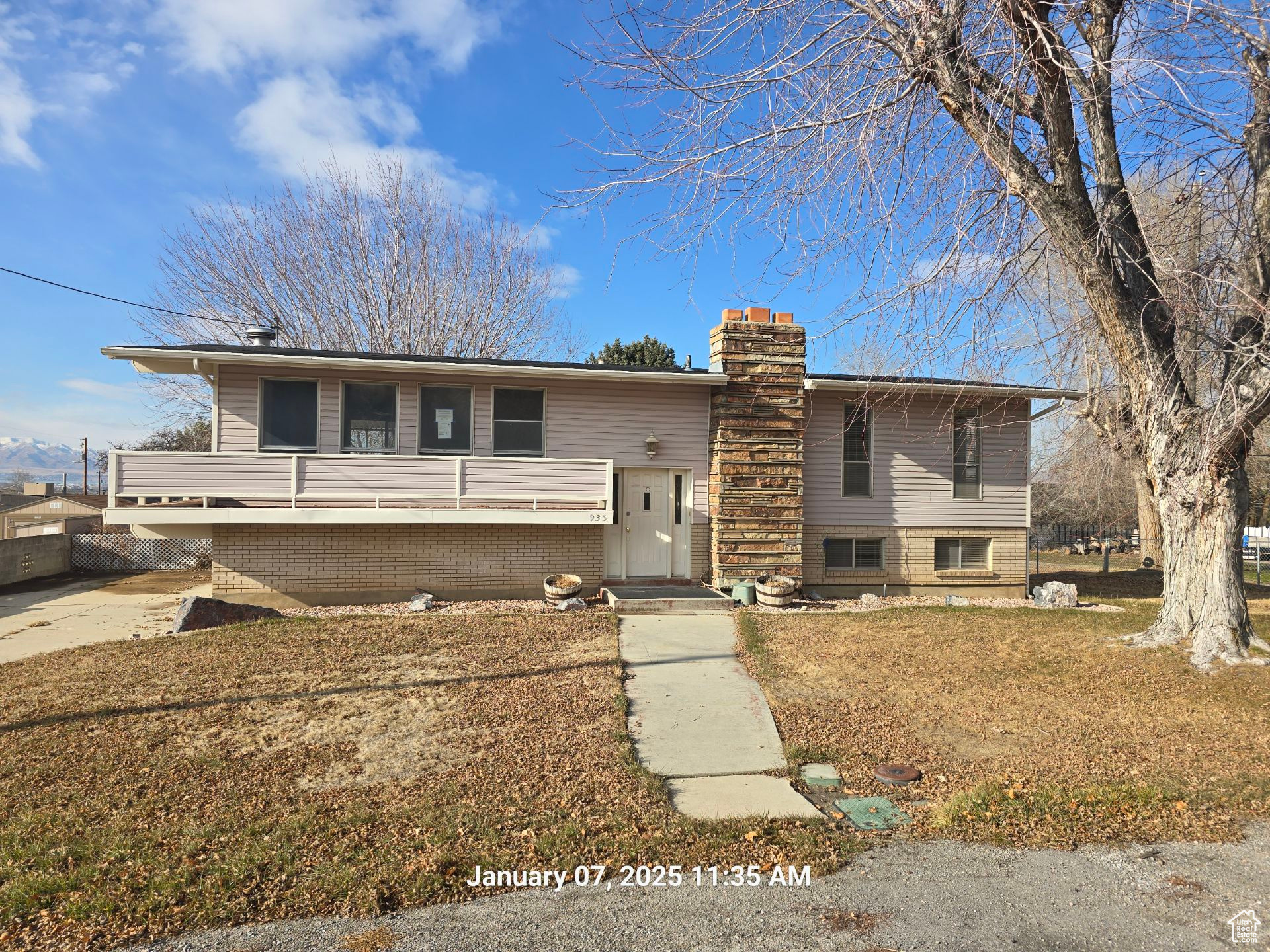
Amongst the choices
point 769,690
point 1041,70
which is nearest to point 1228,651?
point 769,690

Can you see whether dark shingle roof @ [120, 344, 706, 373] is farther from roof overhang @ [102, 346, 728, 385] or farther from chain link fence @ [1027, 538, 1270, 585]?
chain link fence @ [1027, 538, 1270, 585]

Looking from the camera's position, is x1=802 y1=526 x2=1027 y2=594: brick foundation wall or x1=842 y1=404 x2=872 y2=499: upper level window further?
x1=842 y1=404 x2=872 y2=499: upper level window

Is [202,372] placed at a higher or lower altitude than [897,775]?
higher

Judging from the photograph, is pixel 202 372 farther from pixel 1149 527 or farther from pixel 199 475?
pixel 1149 527

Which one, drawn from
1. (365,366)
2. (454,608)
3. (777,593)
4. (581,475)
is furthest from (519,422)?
(777,593)

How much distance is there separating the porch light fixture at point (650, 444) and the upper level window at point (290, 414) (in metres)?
5.16

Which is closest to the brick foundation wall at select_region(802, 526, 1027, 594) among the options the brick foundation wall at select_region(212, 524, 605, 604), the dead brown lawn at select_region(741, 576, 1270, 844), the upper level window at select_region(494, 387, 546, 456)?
the brick foundation wall at select_region(212, 524, 605, 604)

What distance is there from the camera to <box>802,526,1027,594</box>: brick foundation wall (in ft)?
43.9

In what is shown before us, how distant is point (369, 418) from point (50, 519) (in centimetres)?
1437

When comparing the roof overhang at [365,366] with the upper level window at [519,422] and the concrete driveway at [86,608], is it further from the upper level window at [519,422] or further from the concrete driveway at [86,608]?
the concrete driveway at [86,608]

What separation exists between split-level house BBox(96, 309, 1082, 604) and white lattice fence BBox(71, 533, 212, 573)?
8.03m

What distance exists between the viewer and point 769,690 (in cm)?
717

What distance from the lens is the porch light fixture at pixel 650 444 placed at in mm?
12703

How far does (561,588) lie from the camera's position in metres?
11.4
